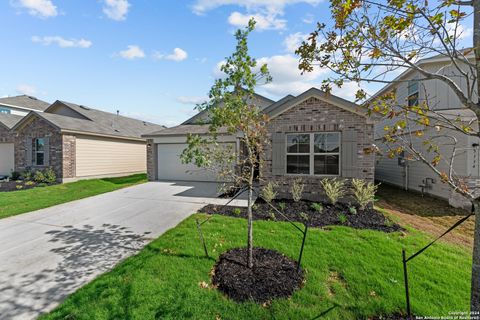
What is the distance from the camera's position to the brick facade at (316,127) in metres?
7.50

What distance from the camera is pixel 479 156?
25.2 feet

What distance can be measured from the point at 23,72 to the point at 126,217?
32.7 feet

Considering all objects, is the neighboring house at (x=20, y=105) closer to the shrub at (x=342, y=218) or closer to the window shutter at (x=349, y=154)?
the window shutter at (x=349, y=154)

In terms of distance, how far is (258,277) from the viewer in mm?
3434

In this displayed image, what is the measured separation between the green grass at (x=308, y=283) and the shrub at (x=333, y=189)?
2228mm

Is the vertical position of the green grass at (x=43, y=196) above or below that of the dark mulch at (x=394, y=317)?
above

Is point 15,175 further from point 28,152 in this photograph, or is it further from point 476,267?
point 476,267

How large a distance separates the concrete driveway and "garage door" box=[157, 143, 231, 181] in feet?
15.0

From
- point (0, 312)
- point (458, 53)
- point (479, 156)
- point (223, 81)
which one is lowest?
point (0, 312)

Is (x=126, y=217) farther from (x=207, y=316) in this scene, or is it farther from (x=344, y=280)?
(x=344, y=280)

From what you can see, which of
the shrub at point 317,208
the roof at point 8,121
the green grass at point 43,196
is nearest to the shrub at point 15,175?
the roof at point 8,121

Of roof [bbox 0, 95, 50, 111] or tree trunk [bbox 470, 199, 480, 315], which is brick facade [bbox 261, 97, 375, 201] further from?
roof [bbox 0, 95, 50, 111]

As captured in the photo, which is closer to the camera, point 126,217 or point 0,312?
point 0,312

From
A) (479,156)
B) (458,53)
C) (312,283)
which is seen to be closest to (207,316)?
(312,283)
